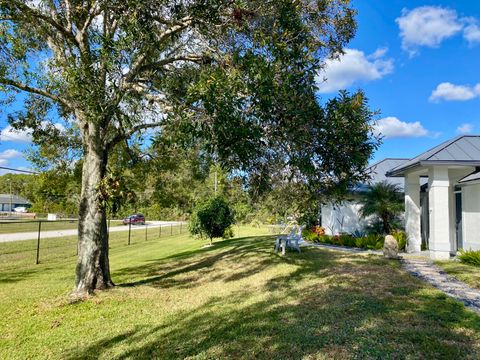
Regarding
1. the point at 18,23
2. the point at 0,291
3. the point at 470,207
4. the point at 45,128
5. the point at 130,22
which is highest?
the point at 18,23

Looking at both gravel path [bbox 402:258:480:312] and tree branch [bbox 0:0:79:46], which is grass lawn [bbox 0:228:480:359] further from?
tree branch [bbox 0:0:79:46]

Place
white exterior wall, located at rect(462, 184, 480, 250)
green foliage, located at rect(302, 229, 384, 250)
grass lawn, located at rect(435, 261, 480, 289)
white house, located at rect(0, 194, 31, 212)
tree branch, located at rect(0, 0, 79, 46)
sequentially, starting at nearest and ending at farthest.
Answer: tree branch, located at rect(0, 0, 79, 46) < grass lawn, located at rect(435, 261, 480, 289) < white exterior wall, located at rect(462, 184, 480, 250) < green foliage, located at rect(302, 229, 384, 250) < white house, located at rect(0, 194, 31, 212)

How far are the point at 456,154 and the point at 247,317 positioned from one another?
9.78 meters

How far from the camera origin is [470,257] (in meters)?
10.1

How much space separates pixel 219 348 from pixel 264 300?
247 cm

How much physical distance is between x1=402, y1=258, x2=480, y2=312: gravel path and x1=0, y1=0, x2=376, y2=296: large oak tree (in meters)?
2.99

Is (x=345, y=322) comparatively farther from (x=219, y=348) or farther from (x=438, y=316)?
(x=219, y=348)

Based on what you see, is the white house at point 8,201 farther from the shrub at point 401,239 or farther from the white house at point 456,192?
the white house at point 456,192

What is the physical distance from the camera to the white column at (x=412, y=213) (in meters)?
13.5

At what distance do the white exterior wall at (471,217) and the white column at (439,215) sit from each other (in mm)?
778

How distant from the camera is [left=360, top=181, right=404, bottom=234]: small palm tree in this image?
47.1 ft

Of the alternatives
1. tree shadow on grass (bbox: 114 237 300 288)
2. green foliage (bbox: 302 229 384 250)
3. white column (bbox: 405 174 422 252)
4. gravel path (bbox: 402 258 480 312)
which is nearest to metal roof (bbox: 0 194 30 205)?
green foliage (bbox: 302 229 384 250)

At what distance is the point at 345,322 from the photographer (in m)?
5.32

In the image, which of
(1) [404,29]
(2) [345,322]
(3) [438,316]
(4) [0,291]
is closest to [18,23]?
(4) [0,291]
